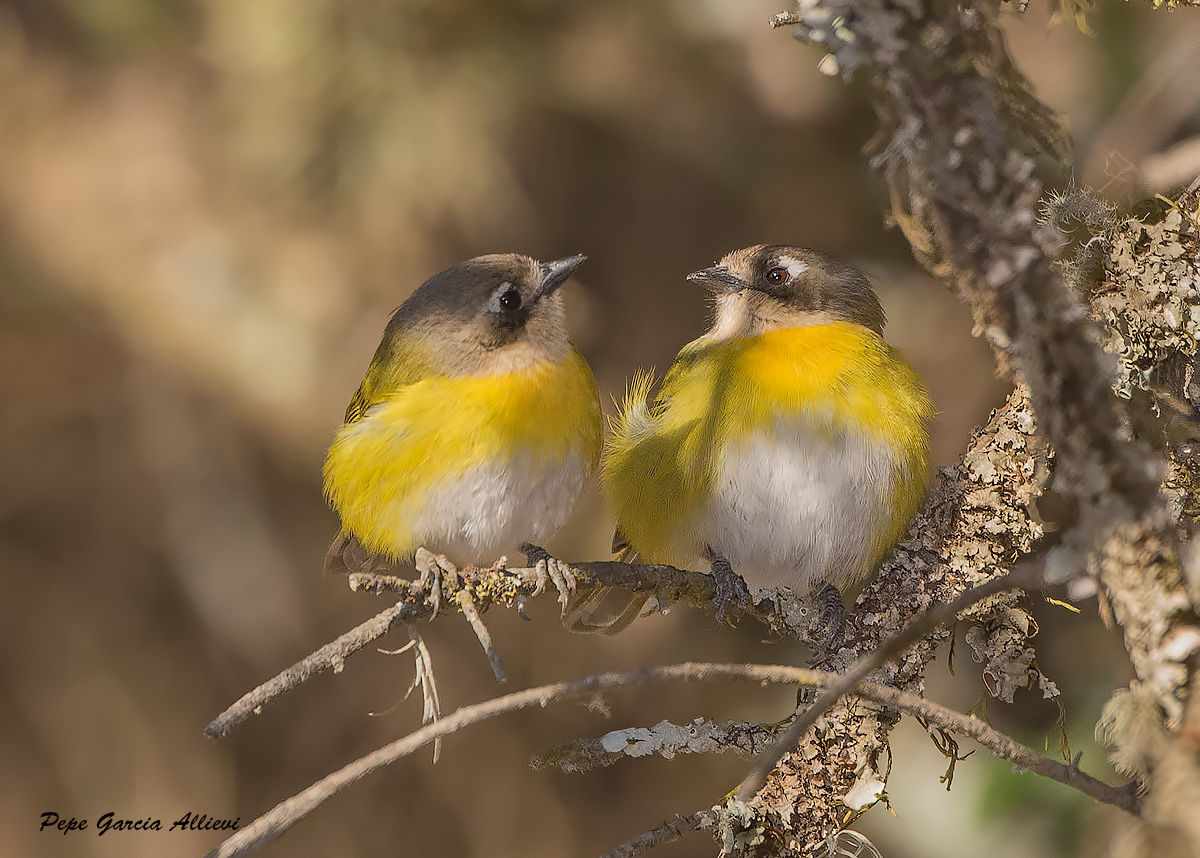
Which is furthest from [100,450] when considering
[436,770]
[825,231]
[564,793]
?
[825,231]

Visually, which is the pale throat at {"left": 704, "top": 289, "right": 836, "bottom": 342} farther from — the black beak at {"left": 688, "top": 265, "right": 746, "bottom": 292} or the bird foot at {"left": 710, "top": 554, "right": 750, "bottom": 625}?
the bird foot at {"left": 710, "top": 554, "right": 750, "bottom": 625}

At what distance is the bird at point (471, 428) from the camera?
3.40 meters

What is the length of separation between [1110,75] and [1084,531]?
12.7 ft

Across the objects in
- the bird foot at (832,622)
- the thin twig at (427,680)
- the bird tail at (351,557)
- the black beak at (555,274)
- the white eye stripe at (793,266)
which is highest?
the white eye stripe at (793,266)

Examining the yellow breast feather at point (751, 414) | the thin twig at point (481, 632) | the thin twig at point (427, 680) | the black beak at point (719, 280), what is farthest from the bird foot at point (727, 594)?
the black beak at point (719, 280)

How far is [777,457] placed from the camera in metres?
3.47

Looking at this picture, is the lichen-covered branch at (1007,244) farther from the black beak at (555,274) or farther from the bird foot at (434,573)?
the black beak at (555,274)

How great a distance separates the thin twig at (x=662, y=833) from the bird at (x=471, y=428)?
1.11 metres

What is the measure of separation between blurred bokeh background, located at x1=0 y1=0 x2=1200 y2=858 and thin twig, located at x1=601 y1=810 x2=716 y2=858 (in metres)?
2.83

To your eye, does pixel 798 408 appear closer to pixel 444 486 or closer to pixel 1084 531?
pixel 444 486

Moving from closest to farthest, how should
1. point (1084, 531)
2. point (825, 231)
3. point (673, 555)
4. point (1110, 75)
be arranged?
point (1084, 531)
point (673, 555)
point (1110, 75)
point (825, 231)

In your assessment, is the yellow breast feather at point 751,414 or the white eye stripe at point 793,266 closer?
the yellow breast feather at point 751,414

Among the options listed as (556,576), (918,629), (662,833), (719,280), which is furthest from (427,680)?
(719,280)

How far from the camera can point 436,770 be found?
5945mm
